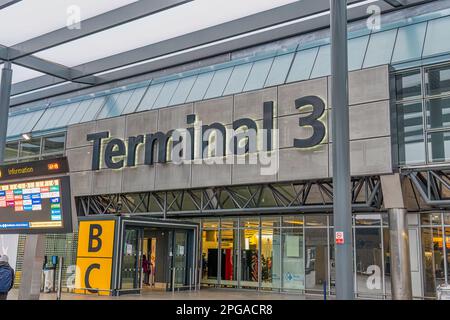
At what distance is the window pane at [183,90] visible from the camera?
942 inches

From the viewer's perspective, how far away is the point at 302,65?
20.6 metres

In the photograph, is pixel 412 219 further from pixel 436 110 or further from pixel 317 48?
pixel 317 48

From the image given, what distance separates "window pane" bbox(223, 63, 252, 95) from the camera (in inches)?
867

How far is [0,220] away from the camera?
10289mm

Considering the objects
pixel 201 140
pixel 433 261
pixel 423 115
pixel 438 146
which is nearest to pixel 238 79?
pixel 201 140

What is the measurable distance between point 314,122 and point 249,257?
7391 mm

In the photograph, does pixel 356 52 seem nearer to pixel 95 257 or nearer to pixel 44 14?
pixel 44 14

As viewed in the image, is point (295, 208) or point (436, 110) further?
point (295, 208)

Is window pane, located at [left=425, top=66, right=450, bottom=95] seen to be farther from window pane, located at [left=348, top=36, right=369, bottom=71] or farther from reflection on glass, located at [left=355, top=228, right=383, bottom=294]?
reflection on glass, located at [left=355, top=228, right=383, bottom=294]

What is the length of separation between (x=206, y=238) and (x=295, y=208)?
21.3 feet

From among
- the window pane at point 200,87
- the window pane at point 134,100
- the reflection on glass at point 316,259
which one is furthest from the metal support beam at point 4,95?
the reflection on glass at point 316,259

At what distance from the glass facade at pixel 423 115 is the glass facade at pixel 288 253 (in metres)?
3.64

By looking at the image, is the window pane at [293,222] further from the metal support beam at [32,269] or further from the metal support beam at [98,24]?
the metal support beam at [32,269]
